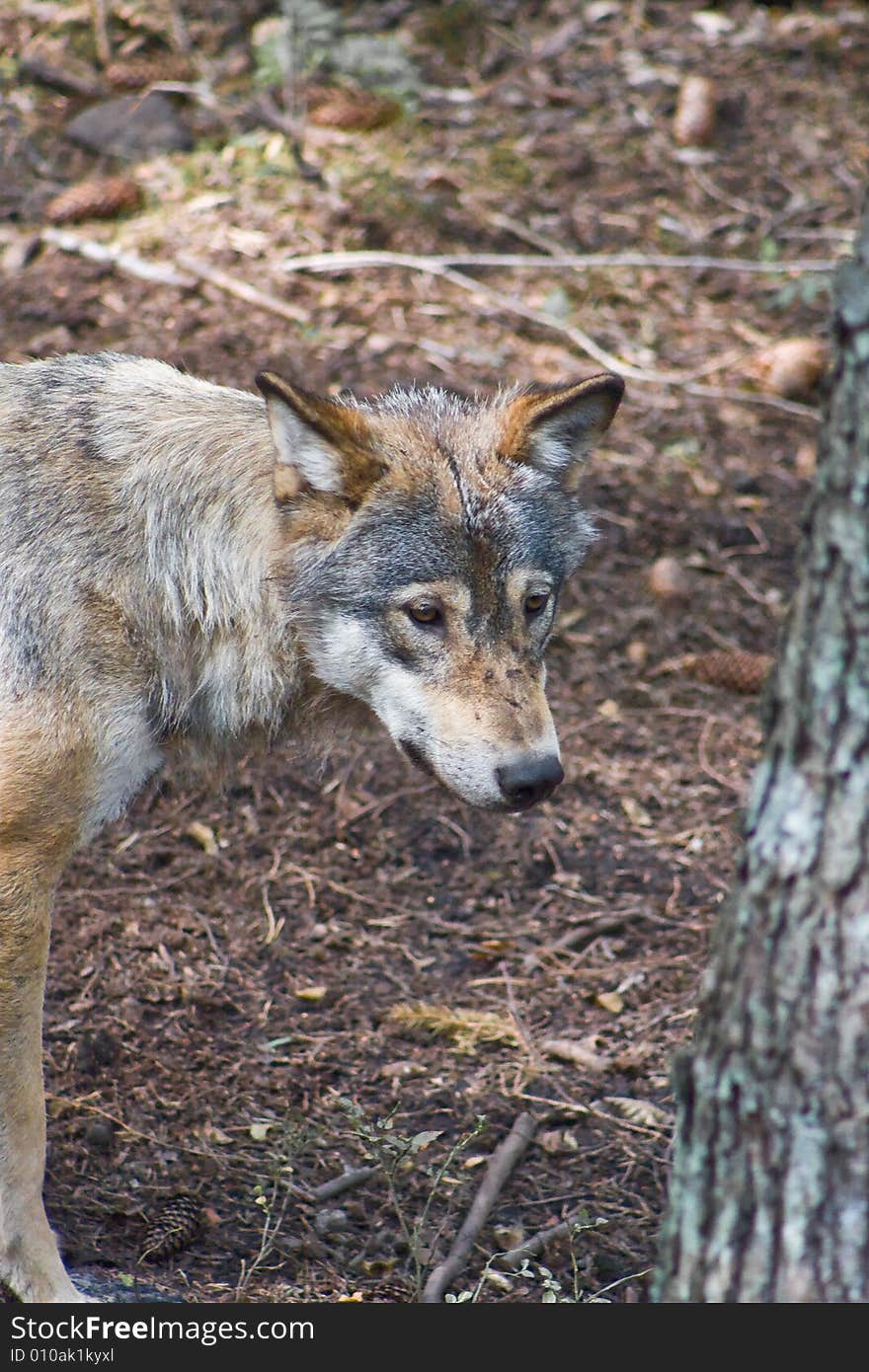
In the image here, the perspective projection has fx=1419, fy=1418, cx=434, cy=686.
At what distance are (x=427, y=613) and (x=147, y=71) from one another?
7.48 metres

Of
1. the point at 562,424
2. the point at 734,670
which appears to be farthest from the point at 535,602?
the point at 734,670

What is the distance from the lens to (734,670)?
664 centimetres

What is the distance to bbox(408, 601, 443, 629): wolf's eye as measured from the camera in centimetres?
396

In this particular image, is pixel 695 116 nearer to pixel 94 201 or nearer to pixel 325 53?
pixel 325 53

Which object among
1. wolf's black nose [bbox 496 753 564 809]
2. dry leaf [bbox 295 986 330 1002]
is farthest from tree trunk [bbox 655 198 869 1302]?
dry leaf [bbox 295 986 330 1002]

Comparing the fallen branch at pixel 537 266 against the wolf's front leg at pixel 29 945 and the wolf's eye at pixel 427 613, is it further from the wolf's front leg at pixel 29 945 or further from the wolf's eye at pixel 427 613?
the wolf's front leg at pixel 29 945

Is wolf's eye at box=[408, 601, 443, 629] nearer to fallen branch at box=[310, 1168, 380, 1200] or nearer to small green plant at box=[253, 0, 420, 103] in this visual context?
fallen branch at box=[310, 1168, 380, 1200]

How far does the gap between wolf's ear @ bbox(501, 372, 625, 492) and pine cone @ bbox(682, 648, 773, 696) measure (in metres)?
2.47

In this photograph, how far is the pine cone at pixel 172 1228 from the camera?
13.3ft

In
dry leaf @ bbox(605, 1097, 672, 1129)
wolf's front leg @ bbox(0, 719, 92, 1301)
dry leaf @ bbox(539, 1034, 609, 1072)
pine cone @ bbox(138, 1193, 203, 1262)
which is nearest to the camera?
wolf's front leg @ bbox(0, 719, 92, 1301)

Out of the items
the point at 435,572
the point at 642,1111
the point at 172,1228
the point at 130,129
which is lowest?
the point at 642,1111

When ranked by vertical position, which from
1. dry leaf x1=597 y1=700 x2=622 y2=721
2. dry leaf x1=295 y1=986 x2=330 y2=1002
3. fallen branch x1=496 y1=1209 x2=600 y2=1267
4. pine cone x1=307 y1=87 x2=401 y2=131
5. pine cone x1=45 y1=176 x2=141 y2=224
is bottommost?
dry leaf x1=295 y1=986 x2=330 y2=1002

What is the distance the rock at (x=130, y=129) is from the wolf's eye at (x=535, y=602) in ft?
21.8

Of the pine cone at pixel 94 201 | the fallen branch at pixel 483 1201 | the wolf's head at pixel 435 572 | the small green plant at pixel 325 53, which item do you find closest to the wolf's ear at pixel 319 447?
the wolf's head at pixel 435 572
